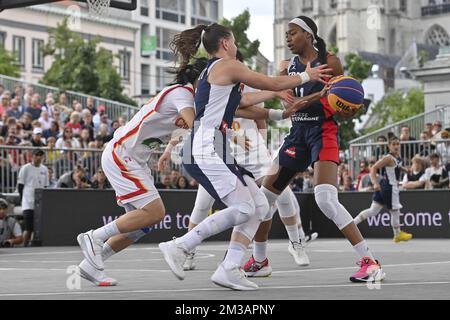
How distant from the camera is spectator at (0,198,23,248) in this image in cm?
1967

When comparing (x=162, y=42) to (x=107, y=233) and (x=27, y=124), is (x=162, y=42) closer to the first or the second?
(x=27, y=124)

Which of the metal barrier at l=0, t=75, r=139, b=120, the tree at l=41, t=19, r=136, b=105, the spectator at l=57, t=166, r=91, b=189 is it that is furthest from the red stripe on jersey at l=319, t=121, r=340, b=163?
the tree at l=41, t=19, r=136, b=105

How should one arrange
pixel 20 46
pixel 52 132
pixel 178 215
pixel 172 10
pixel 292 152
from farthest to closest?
pixel 172 10 < pixel 20 46 < pixel 52 132 < pixel 178 215 < pixel 292 152

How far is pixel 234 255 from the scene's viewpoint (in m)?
9.05

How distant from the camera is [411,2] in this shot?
596ft

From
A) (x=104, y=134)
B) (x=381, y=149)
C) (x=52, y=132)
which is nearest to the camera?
(x=52, y=132)

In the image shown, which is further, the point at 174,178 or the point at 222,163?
the point at 174,178

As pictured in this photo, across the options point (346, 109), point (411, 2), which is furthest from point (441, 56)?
point (411, 2)

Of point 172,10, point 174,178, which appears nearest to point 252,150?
point 174,178

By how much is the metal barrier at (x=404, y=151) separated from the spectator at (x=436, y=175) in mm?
588

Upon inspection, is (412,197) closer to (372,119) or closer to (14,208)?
(14,208)

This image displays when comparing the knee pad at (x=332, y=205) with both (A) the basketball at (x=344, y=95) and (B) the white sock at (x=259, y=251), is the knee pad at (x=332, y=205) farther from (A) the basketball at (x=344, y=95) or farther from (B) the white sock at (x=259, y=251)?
(B) the white sock at (x=259, y=251)

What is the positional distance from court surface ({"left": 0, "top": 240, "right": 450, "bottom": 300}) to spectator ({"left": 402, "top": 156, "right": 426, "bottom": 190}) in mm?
7643

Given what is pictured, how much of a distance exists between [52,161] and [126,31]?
77856 mm
